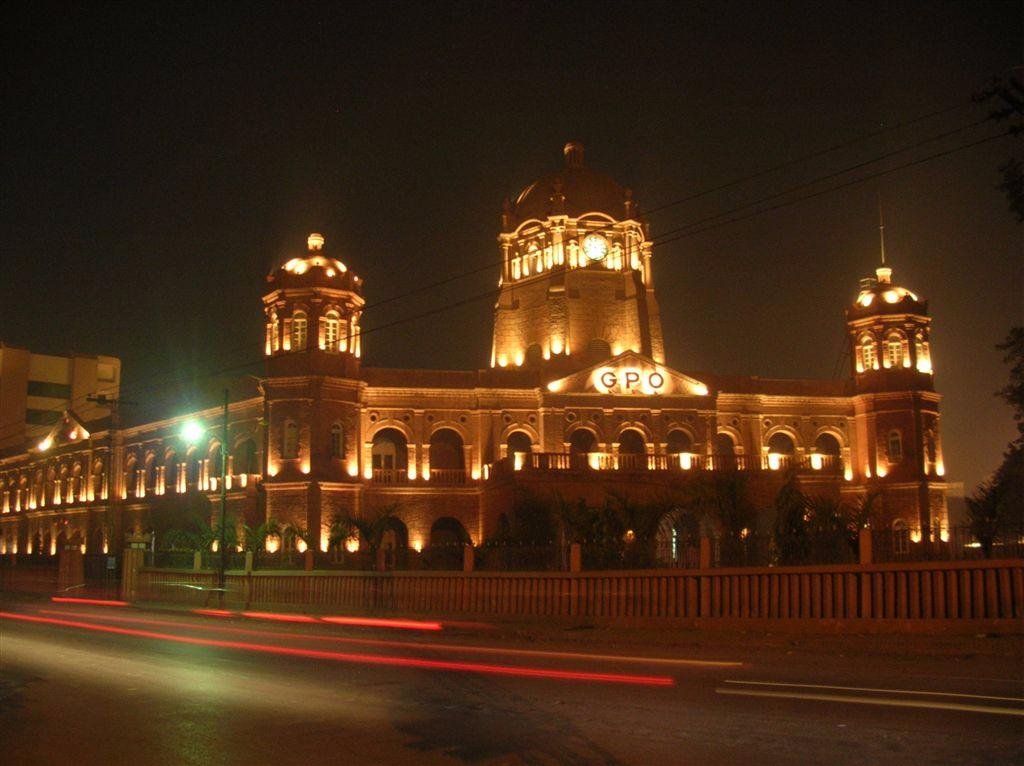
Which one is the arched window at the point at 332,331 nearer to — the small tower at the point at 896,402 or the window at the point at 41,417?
the small tower at the point at 896,402

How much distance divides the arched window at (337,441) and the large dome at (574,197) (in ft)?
51.6

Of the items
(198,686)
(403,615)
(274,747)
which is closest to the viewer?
(274,747)

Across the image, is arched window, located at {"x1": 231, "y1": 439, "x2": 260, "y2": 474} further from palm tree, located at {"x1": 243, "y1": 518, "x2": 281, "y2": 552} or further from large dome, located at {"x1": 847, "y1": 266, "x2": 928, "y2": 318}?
large dome, located at {"x1": 847, "y1": 266, "x2": 928, "y2": 318}

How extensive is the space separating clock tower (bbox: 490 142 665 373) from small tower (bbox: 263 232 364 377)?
980cm

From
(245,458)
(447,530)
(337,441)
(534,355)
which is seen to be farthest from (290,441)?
(534,355)

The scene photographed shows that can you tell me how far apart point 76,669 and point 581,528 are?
13760 mm

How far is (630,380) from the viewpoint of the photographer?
50.8 metres

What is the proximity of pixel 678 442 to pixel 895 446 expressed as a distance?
33.8 ft

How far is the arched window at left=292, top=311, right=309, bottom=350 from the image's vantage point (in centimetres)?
4881

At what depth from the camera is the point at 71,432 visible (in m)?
65.1

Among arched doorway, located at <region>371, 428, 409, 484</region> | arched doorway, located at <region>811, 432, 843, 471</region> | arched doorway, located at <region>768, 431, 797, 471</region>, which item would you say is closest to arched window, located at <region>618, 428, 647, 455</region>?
arched doorway, located at <region>768, 431, 797, 471</region>

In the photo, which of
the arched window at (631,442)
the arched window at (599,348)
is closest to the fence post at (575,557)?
the arched window at (631,442)

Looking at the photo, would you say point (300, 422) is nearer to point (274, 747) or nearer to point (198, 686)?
point (198, 686)

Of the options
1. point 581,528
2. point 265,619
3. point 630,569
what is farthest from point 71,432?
point 630,569
